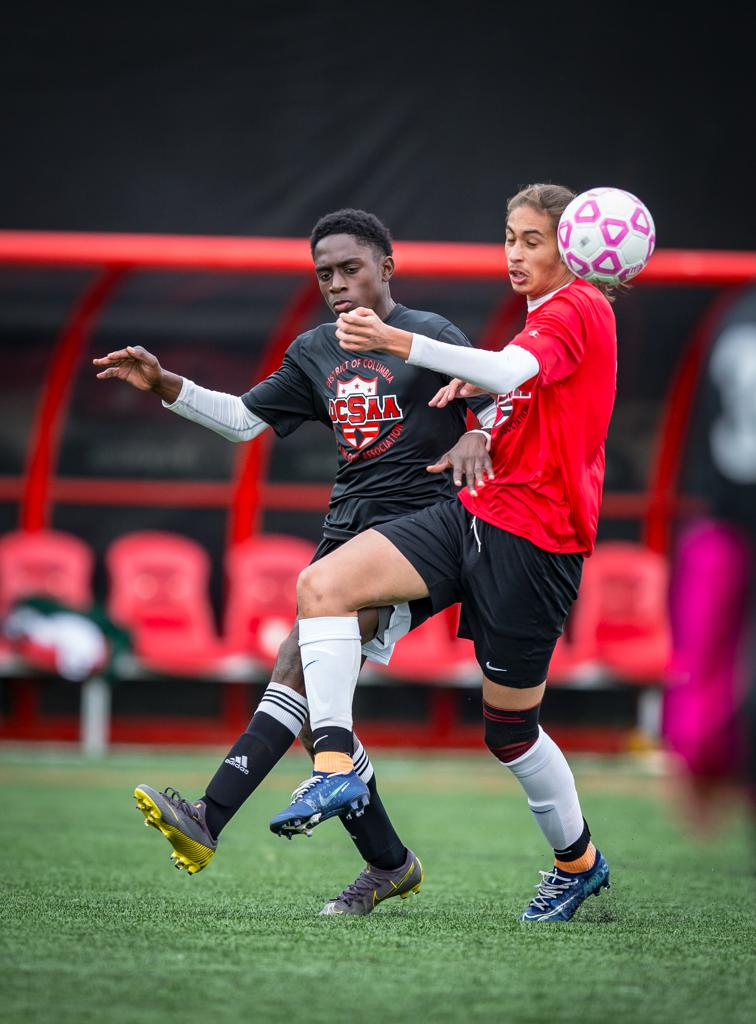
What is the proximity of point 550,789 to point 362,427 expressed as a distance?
3.73ft

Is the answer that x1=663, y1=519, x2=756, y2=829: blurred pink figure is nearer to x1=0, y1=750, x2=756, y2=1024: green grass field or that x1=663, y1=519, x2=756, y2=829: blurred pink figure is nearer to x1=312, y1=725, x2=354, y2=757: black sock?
x1=0, y1=750, x2=756, y2=1024: green grass field

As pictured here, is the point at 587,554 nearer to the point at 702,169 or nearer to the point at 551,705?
the point at 551,705

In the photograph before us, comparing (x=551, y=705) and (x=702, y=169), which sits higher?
(x=702, y=169)

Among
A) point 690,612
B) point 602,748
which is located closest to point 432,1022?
point 690,612

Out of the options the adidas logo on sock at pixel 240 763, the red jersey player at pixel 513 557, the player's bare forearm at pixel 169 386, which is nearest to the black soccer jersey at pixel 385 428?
the red jersey player at pixel 513 557

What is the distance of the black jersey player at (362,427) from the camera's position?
4316mm

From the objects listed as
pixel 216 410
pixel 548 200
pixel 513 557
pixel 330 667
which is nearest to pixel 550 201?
pixel 548 200

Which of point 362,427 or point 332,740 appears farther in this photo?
point 362,427

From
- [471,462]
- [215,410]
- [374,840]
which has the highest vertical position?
[215,410]

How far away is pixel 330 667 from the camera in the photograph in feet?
13.6

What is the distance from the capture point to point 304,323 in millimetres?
11016

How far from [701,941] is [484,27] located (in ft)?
28.8

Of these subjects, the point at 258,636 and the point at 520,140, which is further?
the point at 520,140

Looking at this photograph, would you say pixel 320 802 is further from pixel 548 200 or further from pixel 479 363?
→ pixel 548 200
